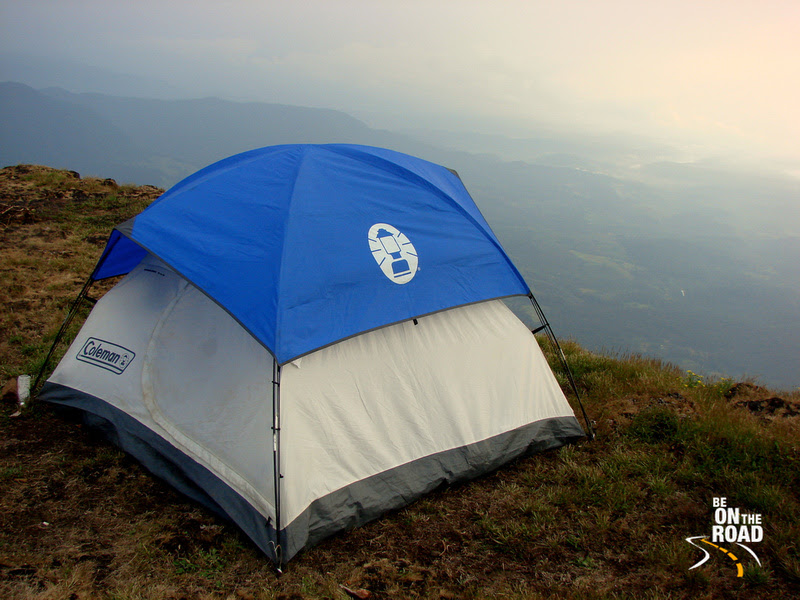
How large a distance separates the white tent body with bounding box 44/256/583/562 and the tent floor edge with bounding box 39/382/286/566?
1 centimetres

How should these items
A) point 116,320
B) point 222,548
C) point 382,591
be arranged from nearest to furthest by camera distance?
point 382,591, point 222,548, point 116,320

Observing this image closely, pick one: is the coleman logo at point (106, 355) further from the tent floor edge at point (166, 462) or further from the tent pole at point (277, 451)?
the tent pole at point (277, 451)

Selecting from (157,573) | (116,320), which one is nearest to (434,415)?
(157,573)

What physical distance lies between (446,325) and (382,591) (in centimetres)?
247

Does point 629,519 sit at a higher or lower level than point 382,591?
higher

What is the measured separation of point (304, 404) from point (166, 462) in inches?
66.6

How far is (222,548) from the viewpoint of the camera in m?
3.77

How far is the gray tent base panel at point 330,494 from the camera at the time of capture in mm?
3771

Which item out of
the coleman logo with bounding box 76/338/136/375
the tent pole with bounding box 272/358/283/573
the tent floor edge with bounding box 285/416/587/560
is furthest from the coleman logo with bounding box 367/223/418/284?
the coleman logo with bounding box 76/338/136/375

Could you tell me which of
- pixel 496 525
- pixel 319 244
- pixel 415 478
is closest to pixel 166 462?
pixel 415 478

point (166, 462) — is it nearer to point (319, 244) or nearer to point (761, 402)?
point (319, 244)

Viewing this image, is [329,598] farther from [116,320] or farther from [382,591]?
A: [116,320]

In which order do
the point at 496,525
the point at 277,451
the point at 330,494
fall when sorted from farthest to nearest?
the point at 496,525
the point at 330,494
the point at 277,451

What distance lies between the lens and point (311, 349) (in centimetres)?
382
